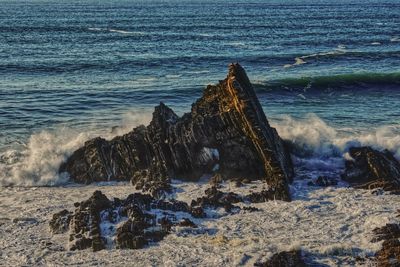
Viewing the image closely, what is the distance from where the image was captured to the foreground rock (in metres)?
20.3

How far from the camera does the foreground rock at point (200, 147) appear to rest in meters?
20.3

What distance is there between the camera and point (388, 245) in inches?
583

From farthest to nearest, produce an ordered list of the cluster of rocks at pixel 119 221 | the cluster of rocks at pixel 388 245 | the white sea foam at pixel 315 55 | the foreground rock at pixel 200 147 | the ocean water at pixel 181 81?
the white sea foam at pixel 315 55 → the ocean water at pixel 181 81 → the foreground rock at pixel 200 147 → the cluster of rocks at pixel 119 221 → the cluster of rocks at pixel 388 245

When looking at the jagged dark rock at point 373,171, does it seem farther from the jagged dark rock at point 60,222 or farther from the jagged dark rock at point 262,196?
the jagged dark rock at point 60,222

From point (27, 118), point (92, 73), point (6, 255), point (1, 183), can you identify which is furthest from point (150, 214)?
point (92, 73)

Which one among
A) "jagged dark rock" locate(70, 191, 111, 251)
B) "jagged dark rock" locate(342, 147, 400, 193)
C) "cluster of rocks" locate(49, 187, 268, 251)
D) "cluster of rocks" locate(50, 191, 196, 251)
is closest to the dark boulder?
"cluster of rocks" locate(49, 187, 268, 251)

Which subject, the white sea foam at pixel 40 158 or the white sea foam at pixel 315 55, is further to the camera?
the white sea foam at pixel 315 55

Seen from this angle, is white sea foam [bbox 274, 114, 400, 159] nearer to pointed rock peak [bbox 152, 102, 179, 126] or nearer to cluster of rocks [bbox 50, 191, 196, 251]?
pointed rock peak [bbox 152, 102, 179, 126]

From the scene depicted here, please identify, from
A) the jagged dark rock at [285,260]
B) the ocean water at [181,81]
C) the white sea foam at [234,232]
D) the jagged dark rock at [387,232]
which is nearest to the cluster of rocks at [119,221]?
the white sea foam at [234,232]

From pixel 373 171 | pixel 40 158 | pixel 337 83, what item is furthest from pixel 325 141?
pixel 337 83

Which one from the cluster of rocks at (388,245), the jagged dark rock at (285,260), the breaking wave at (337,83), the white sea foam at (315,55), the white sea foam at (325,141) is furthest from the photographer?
the white sea foam at (315,55)

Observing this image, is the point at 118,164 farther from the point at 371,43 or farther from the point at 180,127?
the point at 371,43

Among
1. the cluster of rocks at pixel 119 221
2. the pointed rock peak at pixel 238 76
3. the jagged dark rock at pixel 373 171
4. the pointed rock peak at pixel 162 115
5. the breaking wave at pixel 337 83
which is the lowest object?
the cluster of rocks at pixel 119 221

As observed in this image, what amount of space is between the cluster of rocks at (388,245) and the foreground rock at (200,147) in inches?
179
